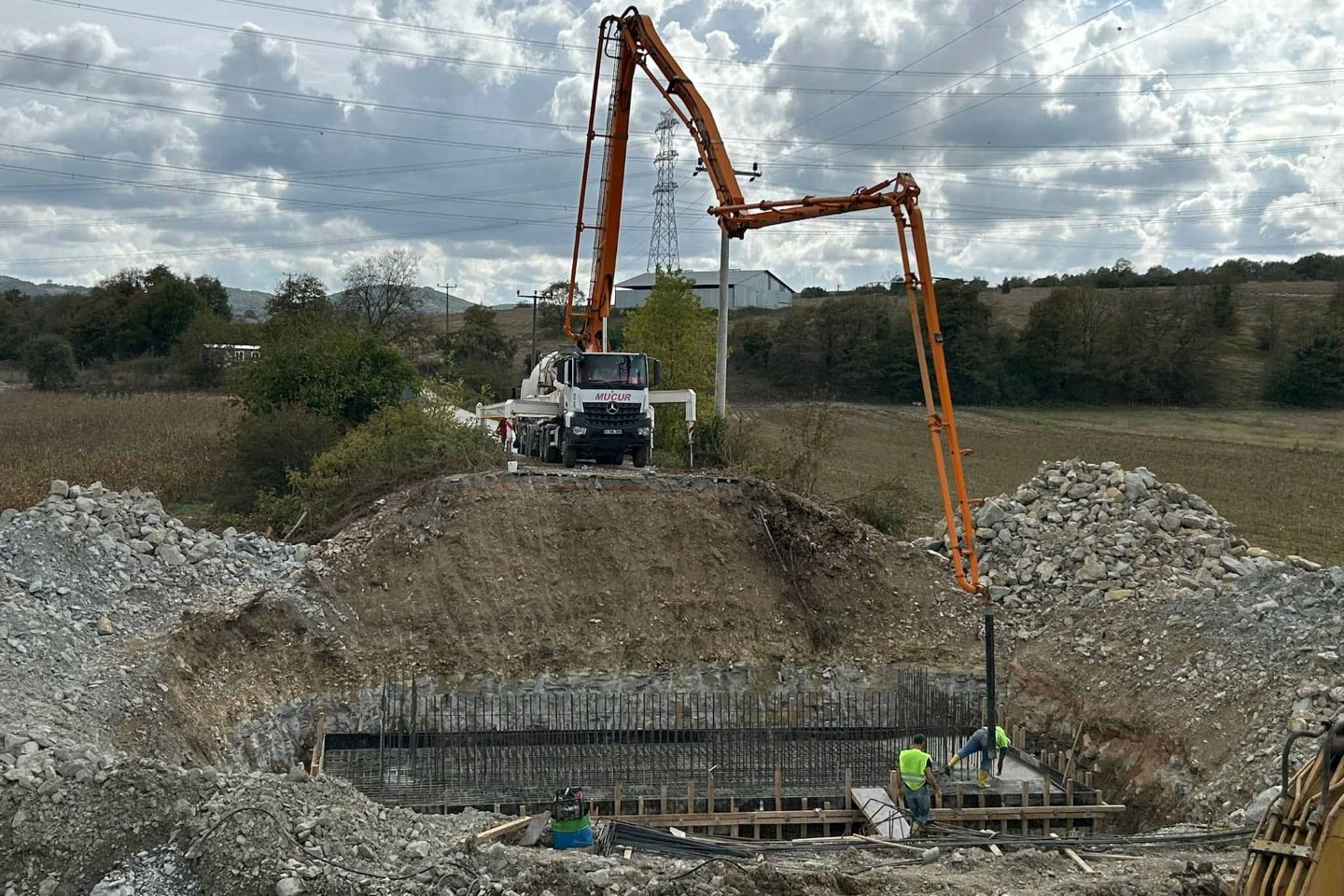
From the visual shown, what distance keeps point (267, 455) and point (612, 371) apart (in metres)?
7.21

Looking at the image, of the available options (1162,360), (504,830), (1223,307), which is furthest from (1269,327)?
(504,830)

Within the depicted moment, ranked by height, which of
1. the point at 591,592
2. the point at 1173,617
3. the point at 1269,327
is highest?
the point at 1269,327

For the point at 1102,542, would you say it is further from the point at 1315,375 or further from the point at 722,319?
the point at 1315,375

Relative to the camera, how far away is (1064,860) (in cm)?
891

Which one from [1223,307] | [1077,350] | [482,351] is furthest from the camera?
[482,351]

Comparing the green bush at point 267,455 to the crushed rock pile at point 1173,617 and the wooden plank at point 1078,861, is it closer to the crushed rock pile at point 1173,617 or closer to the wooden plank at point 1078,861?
the crushed rock pile at point 1173,617

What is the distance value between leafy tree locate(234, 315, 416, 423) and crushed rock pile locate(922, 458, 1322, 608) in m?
12.4

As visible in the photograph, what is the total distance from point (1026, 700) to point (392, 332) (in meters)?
39.7

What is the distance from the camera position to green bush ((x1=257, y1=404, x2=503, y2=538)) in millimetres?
18797

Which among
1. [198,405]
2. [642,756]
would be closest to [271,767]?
[642,756]

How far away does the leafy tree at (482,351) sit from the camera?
46.9m

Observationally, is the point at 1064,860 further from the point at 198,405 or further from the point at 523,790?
the point at 198,405

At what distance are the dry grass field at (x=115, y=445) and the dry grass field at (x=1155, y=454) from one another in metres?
12.7

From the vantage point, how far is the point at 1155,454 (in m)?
35.1
